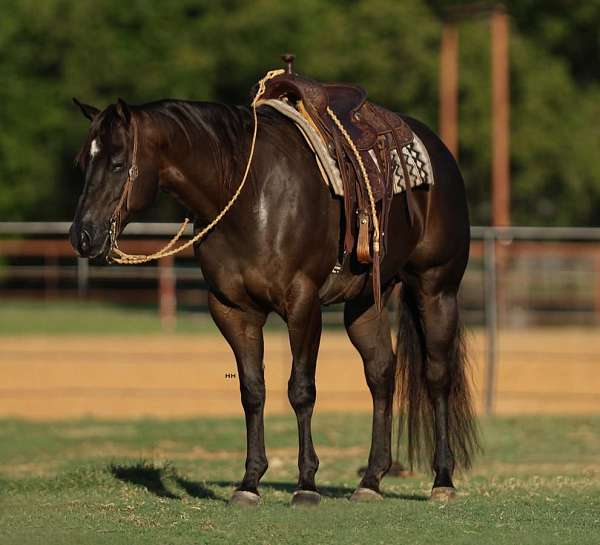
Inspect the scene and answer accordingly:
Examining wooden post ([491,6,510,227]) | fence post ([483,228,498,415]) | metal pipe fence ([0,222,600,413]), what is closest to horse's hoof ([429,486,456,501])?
fence post ([483,228,498,415])

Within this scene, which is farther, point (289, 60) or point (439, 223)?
point (439, 223)

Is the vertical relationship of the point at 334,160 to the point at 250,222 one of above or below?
above

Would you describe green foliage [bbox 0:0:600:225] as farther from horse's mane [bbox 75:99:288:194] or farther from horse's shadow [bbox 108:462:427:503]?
horse's mane [bbox 75:99:288:194]

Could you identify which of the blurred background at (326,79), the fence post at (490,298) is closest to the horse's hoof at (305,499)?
the fence post at (490,298)

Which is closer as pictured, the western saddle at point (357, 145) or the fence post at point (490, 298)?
the western saddle at point (357, 145)

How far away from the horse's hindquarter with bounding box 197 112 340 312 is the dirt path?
29.4ft

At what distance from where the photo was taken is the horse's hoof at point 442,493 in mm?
7642

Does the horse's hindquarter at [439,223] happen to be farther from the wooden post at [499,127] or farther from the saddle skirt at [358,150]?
the wooden post at [499,127]

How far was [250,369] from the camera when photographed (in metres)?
7.06

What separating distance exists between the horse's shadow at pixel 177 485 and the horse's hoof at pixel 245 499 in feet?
1.85

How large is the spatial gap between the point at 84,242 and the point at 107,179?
32 cm

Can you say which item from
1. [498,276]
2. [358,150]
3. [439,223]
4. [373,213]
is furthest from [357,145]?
[498,276]

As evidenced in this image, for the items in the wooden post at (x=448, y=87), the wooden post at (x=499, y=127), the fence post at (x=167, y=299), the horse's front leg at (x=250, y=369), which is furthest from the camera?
the wooden post at (x=448, y=87)

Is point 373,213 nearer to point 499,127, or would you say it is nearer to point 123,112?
point 123,112
